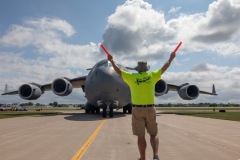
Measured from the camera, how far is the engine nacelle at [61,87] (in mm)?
30420

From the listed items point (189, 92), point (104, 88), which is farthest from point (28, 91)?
point (189, 92)

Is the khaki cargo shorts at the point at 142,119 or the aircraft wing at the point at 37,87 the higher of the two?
the aircraft wing at the point at 37,87

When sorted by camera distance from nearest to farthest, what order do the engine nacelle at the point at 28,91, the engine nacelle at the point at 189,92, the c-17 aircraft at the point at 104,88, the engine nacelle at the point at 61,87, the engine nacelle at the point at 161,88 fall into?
the c-17 aircraft at the point at 104,88, the engine nacelle at the point at 61,87, the engine nacelle at the point at 161,88, the engine nacelle at the point at 28,91, the engine nacelle at the point at 189,92

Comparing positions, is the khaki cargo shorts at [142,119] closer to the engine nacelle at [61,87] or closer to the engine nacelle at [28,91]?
the engine nacelle at [61,87]

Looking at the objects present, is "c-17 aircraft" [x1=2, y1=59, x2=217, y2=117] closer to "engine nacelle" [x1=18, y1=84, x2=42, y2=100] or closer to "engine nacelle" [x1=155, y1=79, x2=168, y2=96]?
"engine nacelle" [x1=155, y1=79, x2=168, y2=96]

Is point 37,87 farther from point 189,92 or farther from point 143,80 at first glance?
point 143,80

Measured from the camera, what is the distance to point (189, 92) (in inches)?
1321

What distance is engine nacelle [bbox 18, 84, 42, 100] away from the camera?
31.8 meters

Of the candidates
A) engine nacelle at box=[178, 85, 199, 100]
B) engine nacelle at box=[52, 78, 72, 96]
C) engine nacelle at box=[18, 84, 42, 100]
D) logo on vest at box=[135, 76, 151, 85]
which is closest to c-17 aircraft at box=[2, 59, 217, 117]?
engine nacelle at box=[52, 78, 72, 96]

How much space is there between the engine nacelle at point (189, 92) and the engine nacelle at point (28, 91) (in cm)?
1602

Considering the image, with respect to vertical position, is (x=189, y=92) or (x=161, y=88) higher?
(x=161, y=88)

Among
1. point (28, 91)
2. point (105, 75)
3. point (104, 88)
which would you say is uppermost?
point (105, 75)

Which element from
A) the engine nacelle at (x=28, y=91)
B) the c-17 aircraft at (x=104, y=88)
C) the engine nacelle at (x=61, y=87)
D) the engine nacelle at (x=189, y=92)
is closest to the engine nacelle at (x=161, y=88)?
the c-17 aircraft at (x=104, y=88)

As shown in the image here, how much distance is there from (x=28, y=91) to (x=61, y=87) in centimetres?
400
